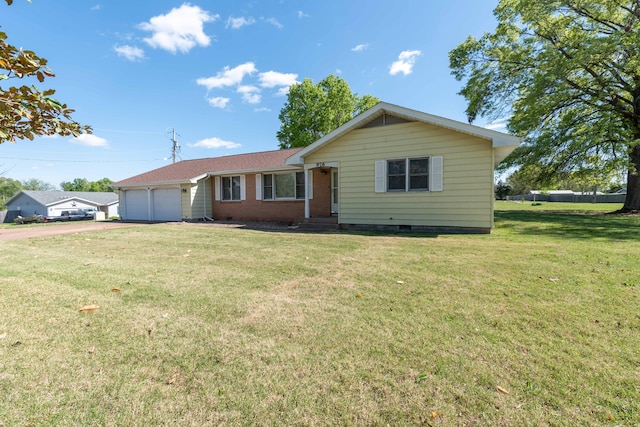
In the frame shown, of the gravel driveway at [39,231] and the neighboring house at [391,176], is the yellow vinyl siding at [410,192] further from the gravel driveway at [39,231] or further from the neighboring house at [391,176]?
the gravel driveway at [39,231]

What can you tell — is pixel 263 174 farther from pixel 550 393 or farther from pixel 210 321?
pixel 550 393

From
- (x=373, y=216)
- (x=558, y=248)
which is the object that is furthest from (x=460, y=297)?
(x=373, y=216)

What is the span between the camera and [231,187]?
15.5 m

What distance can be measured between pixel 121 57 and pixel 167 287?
791 inches

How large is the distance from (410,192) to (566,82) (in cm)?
1156

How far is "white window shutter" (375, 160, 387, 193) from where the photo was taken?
32.6 feet

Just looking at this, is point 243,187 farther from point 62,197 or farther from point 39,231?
point 62,197

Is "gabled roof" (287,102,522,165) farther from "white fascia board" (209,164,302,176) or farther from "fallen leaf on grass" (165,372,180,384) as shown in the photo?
"fallen leaf on grass" (165,372,180,384)

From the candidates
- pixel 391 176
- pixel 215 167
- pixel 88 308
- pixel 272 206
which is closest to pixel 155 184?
pixel 215 167

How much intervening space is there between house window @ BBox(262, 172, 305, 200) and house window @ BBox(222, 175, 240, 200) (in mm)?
1997

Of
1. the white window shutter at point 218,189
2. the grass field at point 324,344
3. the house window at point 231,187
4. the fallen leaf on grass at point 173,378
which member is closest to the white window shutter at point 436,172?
the grass field at point 324,344

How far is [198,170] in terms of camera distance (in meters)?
16.8

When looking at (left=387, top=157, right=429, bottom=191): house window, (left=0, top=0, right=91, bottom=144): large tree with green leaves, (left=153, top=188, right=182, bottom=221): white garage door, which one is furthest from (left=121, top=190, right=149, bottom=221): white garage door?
(left=0, top=0, right=91, bottom=144): large tree with green leaves

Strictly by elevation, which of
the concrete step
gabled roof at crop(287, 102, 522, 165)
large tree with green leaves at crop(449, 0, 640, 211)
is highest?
large tree with green leaves at crop(449, 0, 640, 211)
